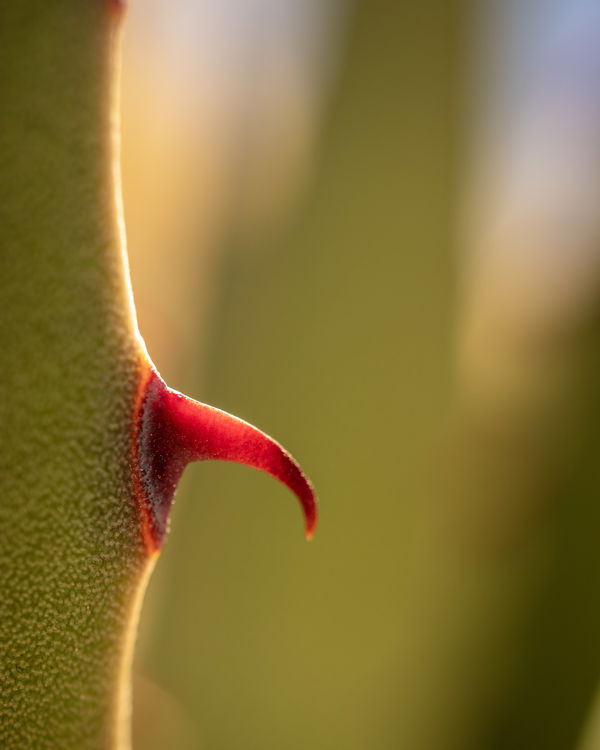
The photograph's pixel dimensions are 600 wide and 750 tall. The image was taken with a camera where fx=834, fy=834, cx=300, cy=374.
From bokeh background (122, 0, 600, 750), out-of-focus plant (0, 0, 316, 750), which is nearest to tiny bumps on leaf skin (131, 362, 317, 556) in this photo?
out-of-focus plant (0, 0, 316, 750)

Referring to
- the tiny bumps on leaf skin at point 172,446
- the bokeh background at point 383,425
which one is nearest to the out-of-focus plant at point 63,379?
the tiny bumps on leaf skin at point 172,446

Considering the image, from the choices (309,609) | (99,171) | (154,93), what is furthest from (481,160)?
(99,171)

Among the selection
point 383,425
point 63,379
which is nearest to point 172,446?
point 63,379

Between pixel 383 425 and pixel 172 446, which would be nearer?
pixel 172 446

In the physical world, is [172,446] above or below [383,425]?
above

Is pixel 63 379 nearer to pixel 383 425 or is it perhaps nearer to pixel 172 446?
pixel 172 446
